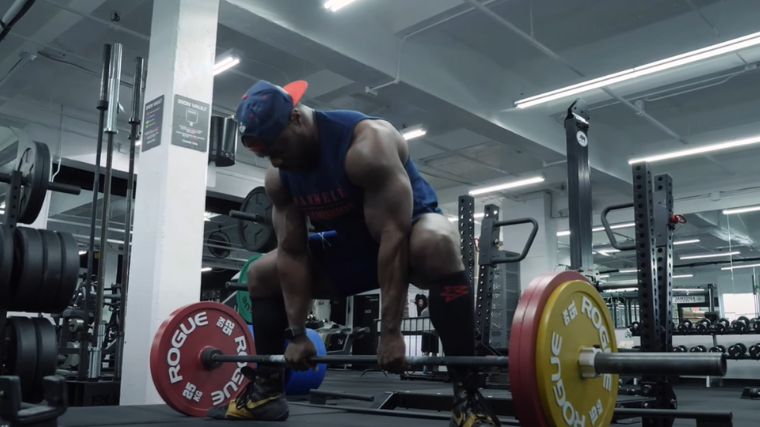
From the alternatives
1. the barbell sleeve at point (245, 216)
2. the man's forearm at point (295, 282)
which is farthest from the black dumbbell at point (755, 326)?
the man's forearm at point (295, 282)

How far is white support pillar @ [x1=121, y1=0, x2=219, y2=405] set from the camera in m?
3.29

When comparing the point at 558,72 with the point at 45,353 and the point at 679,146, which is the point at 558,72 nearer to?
the point at 679,146

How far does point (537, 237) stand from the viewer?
9648mm

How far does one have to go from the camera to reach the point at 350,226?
5.47ft

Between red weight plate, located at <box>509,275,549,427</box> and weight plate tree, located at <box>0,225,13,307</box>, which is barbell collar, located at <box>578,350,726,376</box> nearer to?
red weight plate, located at <box>509,275,549,427</box>

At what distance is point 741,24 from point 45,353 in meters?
5.50

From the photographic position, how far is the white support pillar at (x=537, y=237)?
31.2ft

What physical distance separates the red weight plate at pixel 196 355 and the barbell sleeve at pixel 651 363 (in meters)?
1.31

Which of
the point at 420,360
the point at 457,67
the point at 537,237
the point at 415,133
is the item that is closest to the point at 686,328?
the point at 457,67

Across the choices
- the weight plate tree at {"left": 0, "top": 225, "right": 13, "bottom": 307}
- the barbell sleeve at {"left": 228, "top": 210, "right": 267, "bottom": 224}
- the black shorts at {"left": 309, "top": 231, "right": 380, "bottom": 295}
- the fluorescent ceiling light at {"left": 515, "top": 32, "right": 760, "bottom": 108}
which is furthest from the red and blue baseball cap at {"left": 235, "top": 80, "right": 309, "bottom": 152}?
the fluorescent ceiling light at {"left": 515, "top": 32, "right": 760, "bottom": 108}

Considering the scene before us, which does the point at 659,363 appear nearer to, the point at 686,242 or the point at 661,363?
the point at 661,363

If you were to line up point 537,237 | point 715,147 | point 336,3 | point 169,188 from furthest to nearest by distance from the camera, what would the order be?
1. point 537,237
2. point 715,147
3. point 336,3
4. point 169,188

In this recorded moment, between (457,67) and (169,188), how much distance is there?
3.68 m

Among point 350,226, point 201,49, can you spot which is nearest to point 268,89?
point 350,226
